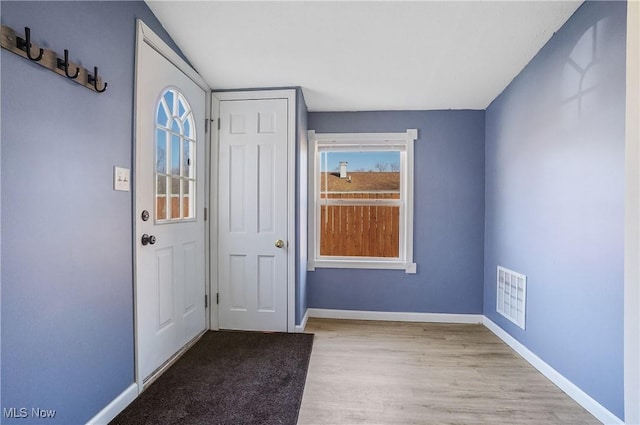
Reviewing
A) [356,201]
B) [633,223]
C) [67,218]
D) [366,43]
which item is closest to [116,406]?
[67,218]

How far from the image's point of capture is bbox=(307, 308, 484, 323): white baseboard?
301 centimetres

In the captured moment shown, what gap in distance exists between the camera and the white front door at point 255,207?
2627mm

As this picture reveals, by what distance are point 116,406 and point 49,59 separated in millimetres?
1781

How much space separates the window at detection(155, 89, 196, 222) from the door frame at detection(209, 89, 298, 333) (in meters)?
0.23

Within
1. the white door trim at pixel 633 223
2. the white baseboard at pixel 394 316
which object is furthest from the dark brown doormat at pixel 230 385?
the white door trim at pixel 633 223

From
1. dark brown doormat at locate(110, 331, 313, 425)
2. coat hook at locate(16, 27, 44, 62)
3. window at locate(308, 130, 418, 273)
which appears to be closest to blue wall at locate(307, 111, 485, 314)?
window at locate(308, 130, 418, 273)

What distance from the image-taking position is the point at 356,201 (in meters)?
3.21

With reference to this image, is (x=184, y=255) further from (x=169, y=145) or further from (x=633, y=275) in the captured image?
(x=633, y=275)

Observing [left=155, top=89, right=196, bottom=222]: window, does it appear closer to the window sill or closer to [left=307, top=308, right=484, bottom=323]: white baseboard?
the window sill

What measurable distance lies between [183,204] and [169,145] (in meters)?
0.47

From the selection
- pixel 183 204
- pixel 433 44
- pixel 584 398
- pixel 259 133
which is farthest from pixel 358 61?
pixel 584 398

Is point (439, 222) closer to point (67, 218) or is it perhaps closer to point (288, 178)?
point (288, 178)

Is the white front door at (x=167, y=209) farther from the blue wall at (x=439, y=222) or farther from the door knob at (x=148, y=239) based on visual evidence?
the blue wall at (x=439, y=222)

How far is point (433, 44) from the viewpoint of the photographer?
2102 millimetres
